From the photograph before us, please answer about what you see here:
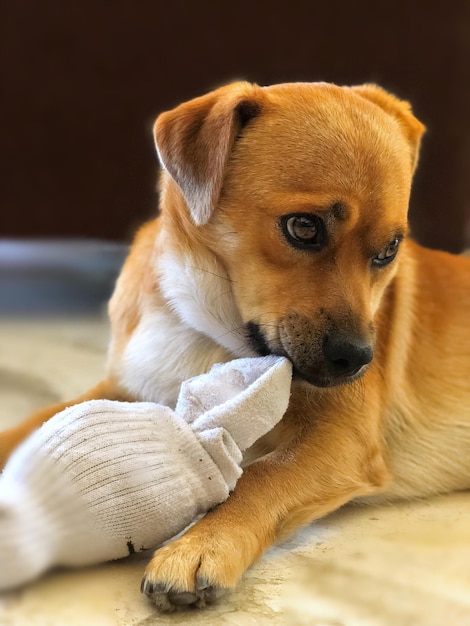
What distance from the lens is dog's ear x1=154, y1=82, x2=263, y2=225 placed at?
Answer: 50.4 inches

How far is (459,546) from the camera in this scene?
1226mm

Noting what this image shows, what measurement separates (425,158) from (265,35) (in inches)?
29.0

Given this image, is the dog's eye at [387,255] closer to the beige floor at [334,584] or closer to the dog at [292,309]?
the dog at [292,309]

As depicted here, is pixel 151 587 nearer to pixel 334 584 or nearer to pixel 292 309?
pixel 334 584

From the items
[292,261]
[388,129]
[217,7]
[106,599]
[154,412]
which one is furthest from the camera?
[217,7]

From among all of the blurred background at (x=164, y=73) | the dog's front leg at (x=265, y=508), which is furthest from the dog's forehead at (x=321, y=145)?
the blurred background at (x=164, y=73)

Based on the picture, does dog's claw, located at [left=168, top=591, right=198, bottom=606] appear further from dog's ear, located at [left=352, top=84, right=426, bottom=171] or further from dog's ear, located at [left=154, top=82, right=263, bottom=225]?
dog's ear, located at [left=352, top=84, right=426, bottom=171]

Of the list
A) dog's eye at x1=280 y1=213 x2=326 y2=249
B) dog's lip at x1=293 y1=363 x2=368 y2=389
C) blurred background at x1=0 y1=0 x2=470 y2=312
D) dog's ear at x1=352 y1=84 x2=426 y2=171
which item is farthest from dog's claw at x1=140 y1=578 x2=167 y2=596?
blurred background at x1=0 y1=0 x2=470 y2=312

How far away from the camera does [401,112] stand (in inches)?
59.1

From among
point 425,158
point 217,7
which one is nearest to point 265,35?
point 217,7

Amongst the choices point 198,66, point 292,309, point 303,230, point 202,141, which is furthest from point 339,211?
point 198,66

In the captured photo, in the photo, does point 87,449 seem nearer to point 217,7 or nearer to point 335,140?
point 335,140

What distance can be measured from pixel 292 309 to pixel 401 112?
56 cm

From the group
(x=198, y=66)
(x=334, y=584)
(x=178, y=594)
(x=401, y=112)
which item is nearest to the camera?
(x=178, y=594)
